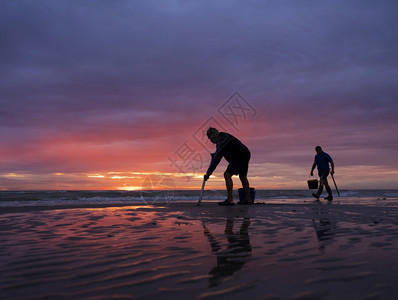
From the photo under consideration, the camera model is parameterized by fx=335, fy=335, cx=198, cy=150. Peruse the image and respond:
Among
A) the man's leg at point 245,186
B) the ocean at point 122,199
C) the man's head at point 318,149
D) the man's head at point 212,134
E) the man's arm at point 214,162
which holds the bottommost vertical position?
the ocean at point 122,199

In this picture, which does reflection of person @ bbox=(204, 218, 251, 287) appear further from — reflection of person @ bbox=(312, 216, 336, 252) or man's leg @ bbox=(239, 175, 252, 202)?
man's leg @ bbox=(239, 175, 252, 202)

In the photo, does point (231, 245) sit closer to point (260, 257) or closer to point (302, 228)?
point (260, 257)

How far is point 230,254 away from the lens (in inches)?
118

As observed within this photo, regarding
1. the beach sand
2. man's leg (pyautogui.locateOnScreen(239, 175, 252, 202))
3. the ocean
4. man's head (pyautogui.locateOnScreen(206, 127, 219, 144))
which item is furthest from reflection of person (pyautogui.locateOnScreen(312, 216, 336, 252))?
the ocean

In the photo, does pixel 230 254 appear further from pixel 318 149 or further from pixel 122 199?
pixel 122 199

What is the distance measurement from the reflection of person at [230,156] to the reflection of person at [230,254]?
217 inches

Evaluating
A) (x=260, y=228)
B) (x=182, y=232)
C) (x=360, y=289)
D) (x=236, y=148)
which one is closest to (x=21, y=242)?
(x=182, y=232)

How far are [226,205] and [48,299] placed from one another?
26.6 ft

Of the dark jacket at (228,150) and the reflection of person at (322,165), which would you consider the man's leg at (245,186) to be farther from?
the reflection of person at (322,165)

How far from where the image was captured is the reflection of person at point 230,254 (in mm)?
2332

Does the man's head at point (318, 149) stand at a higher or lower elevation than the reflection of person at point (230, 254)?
higher

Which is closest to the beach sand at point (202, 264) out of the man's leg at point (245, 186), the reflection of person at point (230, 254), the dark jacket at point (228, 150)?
the reflection of person at point (230, 254)

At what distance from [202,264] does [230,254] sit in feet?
1.48

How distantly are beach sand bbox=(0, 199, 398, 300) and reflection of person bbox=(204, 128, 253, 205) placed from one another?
5.53 metres
